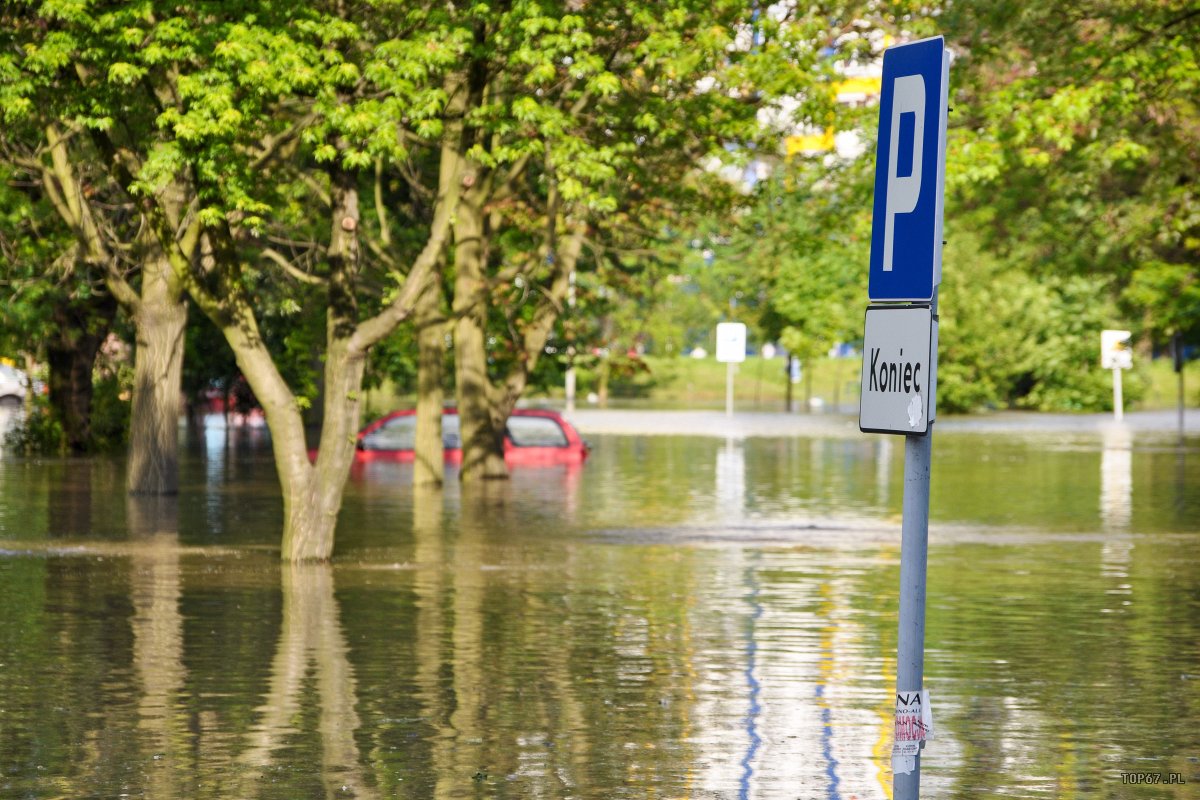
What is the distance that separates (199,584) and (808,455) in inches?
1125

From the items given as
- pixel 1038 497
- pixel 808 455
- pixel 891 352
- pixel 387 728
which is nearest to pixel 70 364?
pixel 808 455

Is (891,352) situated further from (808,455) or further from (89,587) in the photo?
(808,455)

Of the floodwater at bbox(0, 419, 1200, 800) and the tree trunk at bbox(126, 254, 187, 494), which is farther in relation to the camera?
the tree trunk at bbox(126, 254, 187, 494)

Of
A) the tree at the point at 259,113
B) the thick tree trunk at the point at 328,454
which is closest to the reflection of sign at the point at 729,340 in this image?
the tree at the point at 259,113

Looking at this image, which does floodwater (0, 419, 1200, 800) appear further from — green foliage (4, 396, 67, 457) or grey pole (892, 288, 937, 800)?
green foliage (4, 396, 67, 457)

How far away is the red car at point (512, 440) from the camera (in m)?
40.6

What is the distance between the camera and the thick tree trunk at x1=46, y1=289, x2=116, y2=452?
1586 inches

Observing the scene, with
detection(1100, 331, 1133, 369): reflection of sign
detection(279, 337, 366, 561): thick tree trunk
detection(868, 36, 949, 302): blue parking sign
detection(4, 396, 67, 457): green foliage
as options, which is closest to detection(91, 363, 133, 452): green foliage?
detection(4, 396, 67, 457): green foliage

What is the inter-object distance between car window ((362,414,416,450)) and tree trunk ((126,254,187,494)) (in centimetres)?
1123

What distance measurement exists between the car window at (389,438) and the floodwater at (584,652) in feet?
38.1

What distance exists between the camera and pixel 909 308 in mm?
6730

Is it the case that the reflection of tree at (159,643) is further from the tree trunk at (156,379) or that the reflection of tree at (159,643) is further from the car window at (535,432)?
the car window at (535,432)

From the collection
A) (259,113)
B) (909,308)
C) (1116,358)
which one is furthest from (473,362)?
(1116,358)

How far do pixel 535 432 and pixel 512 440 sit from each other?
1109 mm
